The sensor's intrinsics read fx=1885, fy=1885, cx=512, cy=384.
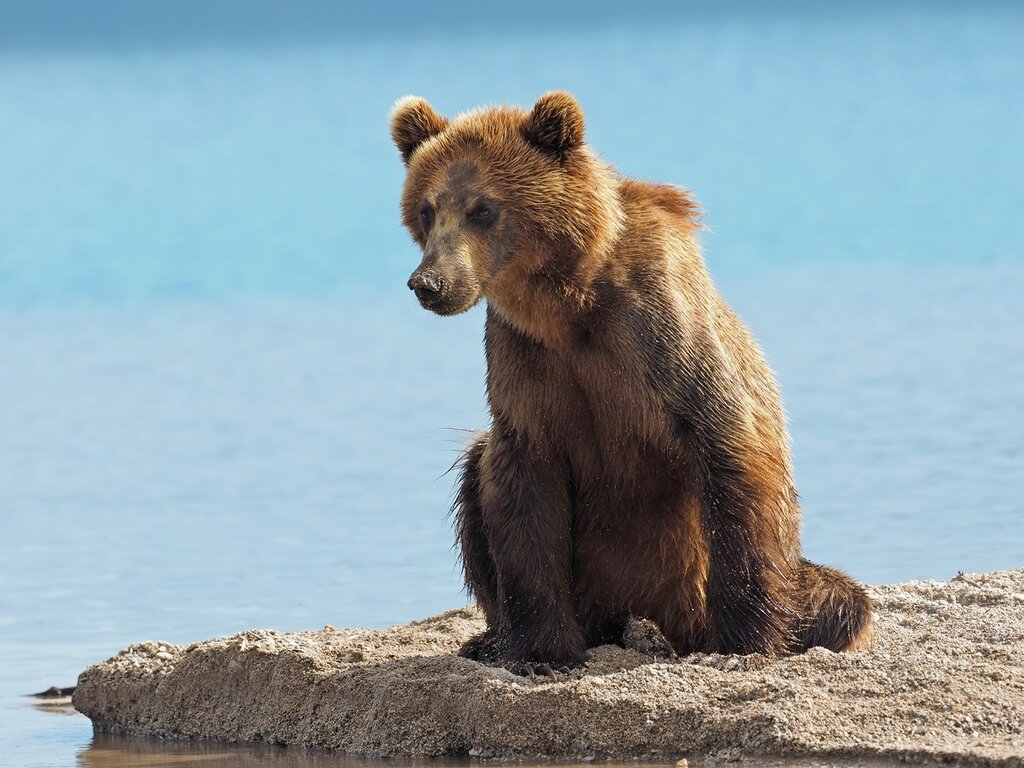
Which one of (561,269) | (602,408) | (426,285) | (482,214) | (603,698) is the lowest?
(603,698)

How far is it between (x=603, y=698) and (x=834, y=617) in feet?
3.91

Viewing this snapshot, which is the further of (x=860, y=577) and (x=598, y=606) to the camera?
(x=860, y=577)

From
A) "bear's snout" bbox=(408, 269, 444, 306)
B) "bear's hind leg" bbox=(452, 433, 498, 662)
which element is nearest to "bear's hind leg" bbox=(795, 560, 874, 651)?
"bear's hind leg" bbox=(452, 433, 498, 662)

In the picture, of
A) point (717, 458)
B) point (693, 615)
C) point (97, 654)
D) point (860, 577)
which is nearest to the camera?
point (717, 458)

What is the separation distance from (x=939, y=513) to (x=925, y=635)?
4.17m

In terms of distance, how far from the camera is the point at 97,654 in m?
8.91

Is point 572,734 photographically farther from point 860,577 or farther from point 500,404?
point 860,577

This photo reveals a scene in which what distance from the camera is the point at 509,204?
6879 mm

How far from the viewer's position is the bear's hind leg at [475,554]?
761 cm

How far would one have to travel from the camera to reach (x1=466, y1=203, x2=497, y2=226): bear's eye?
22.5 feet

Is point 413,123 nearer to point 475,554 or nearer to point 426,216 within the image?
point 426,216

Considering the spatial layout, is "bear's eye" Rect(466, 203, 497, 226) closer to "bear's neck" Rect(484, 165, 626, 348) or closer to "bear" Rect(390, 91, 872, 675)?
"bear" Rect(390, 91, 872, 675)

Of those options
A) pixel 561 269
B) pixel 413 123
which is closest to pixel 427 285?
pixel 561 269

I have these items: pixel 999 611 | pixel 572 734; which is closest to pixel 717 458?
pixel 572 734
